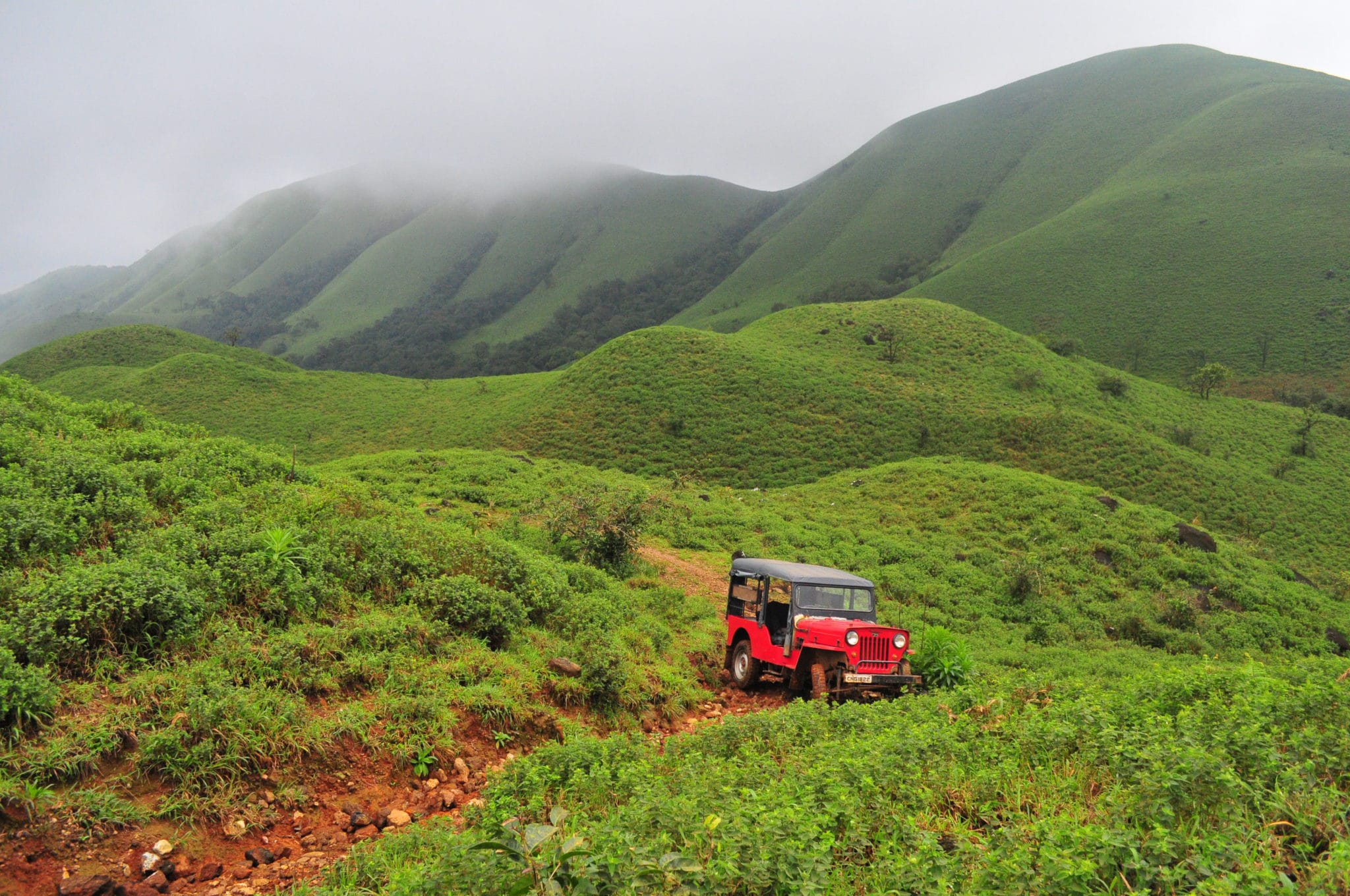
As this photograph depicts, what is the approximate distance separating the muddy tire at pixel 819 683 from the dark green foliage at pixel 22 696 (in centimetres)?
808

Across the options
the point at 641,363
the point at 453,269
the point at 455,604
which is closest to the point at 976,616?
the point at 455,604

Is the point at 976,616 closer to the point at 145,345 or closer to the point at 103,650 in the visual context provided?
the point at 103,650

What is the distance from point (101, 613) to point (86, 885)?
9.40ft

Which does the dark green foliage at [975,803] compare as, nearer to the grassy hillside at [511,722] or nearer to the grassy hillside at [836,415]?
the grassy hillside at [511,722]

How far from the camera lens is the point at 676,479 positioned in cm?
3256

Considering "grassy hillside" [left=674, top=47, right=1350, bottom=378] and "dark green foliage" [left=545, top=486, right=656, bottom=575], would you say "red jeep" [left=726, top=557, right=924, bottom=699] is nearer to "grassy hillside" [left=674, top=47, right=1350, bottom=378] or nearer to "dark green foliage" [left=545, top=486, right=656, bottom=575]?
"dark green foliage" [left=545, top=486, right=656, bottom=575]

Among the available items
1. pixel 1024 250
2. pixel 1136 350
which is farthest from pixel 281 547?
pixel 1024 250

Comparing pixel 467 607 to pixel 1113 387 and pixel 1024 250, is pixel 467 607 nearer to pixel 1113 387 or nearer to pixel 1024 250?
pixel 1113 387

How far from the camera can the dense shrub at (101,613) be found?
6.15 metres

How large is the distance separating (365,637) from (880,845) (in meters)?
6.12

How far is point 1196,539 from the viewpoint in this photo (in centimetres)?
2273

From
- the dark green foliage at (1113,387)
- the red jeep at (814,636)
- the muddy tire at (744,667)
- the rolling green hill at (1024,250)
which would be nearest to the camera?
the red jeep at (814,636)

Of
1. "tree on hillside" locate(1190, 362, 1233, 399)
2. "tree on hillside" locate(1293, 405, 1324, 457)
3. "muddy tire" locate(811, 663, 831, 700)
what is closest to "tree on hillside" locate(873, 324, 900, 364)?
"tree on hillside" locate(1190, 362, 1233, 399)

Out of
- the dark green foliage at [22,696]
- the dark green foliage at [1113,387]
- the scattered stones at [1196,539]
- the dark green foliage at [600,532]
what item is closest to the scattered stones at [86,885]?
the dark green foliage at [22,696]
